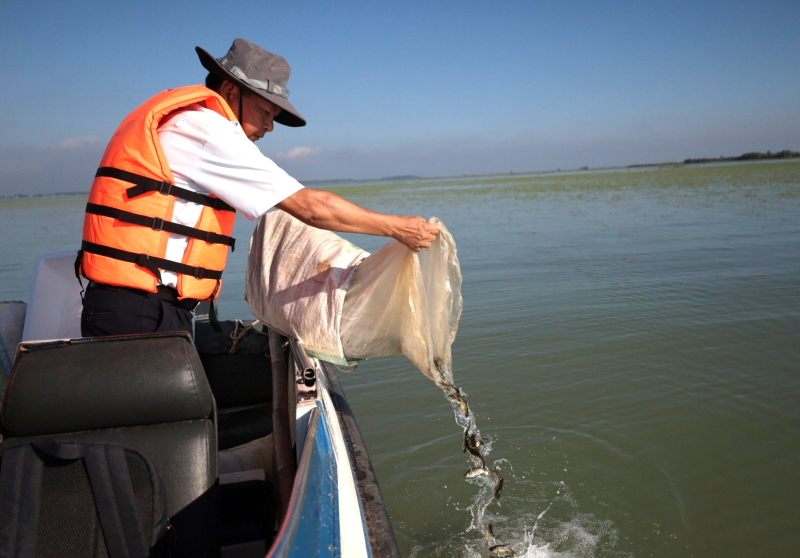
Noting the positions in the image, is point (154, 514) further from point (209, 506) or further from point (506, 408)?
point (506, 408)

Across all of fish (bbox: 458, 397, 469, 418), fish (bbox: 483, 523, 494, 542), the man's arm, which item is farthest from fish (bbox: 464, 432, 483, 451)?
the man's arm

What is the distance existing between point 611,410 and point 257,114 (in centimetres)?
377

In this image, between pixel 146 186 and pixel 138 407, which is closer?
pixel 138 407

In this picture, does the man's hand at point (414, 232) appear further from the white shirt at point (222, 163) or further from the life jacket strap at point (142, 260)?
the life jacket strap at point (142, 260)

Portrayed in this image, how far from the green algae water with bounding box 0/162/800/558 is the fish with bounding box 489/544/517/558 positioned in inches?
3.5

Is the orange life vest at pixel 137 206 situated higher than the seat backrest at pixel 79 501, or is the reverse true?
the orange life vest at pixel 137 206

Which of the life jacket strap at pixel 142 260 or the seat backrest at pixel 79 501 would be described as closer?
the seat backrest at pixel 79 501

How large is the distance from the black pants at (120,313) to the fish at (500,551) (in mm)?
2209

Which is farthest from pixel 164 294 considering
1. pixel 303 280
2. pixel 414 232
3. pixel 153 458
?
pixel 414 232

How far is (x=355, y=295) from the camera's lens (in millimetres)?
2908

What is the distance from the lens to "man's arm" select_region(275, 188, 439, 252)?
7.13 feet

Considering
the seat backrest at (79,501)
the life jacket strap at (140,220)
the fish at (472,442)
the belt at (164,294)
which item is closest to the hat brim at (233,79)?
the life jacket strap at (140,220)

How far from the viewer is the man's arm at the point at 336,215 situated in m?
2.17

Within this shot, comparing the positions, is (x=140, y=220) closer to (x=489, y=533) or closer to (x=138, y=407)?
(x=138, y=407)
